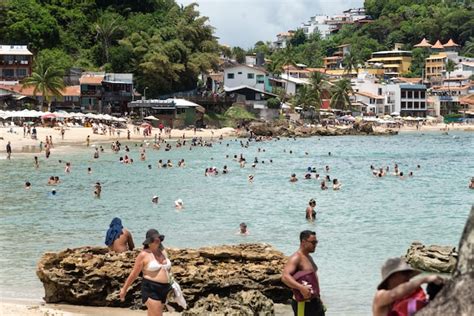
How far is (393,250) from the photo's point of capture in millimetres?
19766

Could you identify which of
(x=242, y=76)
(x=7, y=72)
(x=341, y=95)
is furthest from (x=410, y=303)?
(x=341, y=95)

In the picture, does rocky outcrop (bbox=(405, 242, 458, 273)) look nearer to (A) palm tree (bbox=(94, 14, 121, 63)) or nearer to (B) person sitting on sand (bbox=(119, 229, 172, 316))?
(B) person sitting on sand (bbox=(119, 229, 172, 316))

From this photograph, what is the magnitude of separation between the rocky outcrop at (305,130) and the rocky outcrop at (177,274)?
238 ft

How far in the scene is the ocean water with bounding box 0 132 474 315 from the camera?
17.6m

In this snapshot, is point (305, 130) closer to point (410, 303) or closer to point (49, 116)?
point (49, 116)

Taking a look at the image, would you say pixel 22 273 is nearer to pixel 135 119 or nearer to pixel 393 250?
pixel 393 250

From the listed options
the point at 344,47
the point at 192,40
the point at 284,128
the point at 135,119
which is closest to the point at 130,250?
the point at 135,119

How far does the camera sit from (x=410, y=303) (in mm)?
4164

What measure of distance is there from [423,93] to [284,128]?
136 ft

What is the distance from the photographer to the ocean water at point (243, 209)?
57.7ft

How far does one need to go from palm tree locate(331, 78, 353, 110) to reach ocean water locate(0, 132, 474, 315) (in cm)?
5248

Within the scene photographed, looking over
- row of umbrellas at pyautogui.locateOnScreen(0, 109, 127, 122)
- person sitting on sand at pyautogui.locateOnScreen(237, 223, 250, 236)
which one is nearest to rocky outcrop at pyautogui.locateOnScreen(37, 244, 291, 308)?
person sitting on sand at pyautogui.locateOnScreen(237, 223, 250, 236)

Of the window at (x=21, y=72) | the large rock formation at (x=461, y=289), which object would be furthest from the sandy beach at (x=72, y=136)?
the large rock formation at (x=461, y=289)

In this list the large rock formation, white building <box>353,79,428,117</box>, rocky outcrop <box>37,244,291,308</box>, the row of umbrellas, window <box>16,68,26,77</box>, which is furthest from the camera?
white building <box>353,79,428,117</box>
